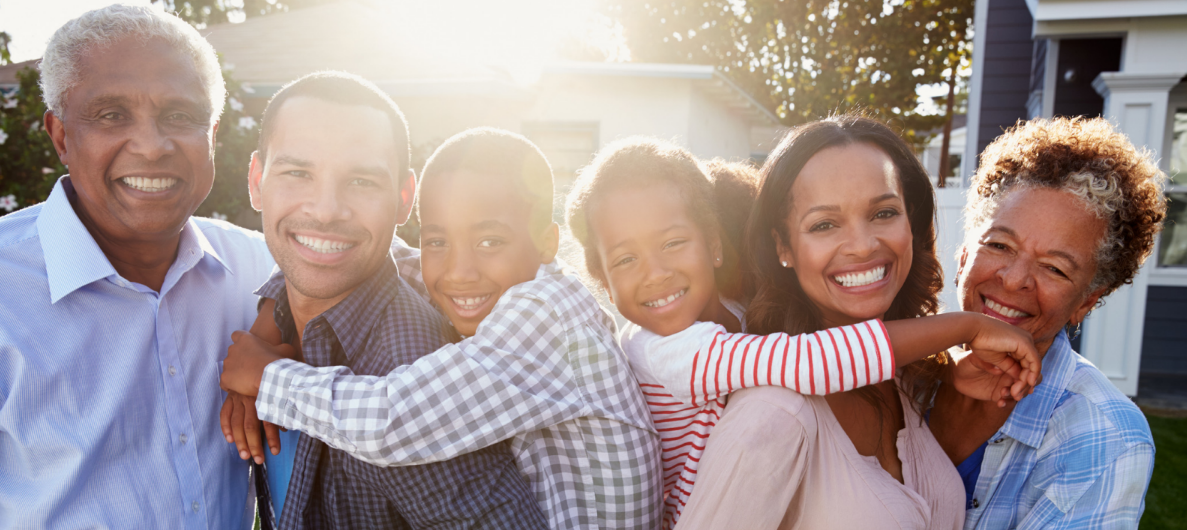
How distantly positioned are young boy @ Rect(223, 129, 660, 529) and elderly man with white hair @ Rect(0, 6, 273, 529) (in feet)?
1.21

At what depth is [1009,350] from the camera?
6.33 ft

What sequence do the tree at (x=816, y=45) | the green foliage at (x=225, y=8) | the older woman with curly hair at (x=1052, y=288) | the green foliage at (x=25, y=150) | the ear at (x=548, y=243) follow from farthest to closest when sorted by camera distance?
the green foliage at (x=225, y=8), the tree at (x=816, y=45), the green foliage at (x=25, y=150), the ear at (x=548, y=243), the older woman with curly hair at (x=1052, y=288)

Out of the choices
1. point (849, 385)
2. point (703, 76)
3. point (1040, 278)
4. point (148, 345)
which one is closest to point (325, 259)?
point (148, 345)

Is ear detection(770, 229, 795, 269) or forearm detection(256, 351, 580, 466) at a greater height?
ear detection(770, 229, 795, 269)

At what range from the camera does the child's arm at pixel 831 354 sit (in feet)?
5.95

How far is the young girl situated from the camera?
1834mm

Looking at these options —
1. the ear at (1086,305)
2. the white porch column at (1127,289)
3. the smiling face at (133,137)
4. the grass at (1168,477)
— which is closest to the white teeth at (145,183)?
the smiling face at (133,137)

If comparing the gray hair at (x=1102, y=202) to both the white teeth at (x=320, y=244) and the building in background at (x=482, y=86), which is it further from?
the building in background at (x=482, y=86)

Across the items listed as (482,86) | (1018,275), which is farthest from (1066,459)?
(482,86)

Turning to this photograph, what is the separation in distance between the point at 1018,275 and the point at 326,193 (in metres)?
2.27

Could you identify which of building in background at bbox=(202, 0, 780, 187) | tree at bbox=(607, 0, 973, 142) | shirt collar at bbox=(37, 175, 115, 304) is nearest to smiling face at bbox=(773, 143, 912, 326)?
shirt collar at bbox=(37, 175, 115, 304)

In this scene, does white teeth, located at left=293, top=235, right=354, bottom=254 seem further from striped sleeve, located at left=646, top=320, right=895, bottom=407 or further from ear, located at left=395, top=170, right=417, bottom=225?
striped sleeve, located at left=646, top=320, right=895, bottom=407

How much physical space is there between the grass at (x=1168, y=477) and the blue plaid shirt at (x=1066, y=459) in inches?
101

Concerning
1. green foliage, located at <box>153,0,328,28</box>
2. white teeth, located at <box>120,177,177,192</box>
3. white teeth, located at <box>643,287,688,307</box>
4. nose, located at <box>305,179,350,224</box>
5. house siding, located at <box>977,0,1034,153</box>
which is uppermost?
green foliage, located at <box>153,0,328,28</box>
